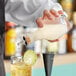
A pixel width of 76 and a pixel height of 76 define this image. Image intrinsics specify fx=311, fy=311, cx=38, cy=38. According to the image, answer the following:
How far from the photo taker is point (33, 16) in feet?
3.48

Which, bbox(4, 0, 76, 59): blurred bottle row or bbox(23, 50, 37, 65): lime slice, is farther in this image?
bbox(4, 0, 76, 59): blurred bottle row

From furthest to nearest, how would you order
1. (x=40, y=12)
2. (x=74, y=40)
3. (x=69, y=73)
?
(x=74, y=40)
(x=69, y=73)
(x=40, y=12)

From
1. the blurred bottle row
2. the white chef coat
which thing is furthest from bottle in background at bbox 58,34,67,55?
the white chef coat

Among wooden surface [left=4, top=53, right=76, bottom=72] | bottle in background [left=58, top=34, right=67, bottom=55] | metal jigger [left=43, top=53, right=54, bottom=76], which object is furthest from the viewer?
bottle in background [left=58, top=34, right=67, bottom=55]

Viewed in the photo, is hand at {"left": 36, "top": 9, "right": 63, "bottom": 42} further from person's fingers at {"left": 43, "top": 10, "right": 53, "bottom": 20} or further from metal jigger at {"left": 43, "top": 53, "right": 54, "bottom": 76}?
metal jigger at {"left": 43, "top": 53, "right": 54, "bottom": 76}

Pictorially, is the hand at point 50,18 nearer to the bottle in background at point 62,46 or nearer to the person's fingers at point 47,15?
the person's fingers at point 47,15

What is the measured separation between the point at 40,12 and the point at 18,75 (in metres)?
0.22

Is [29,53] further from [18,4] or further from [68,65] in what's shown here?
[68,65]

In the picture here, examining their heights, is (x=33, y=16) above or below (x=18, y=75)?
above

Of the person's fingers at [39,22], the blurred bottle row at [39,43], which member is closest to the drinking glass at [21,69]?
the person's fingers at [39,22]

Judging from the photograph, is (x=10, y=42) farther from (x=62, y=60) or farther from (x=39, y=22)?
(x=39, y=22)

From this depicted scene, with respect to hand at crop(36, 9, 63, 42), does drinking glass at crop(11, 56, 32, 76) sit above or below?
below

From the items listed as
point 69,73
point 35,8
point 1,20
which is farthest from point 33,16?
point 69,73

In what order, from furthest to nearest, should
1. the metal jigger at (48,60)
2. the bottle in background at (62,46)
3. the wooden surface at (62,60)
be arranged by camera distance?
the bottle in background at (62,46)
the wooden surface at (62,60)
the metal jigger at (48,60)
